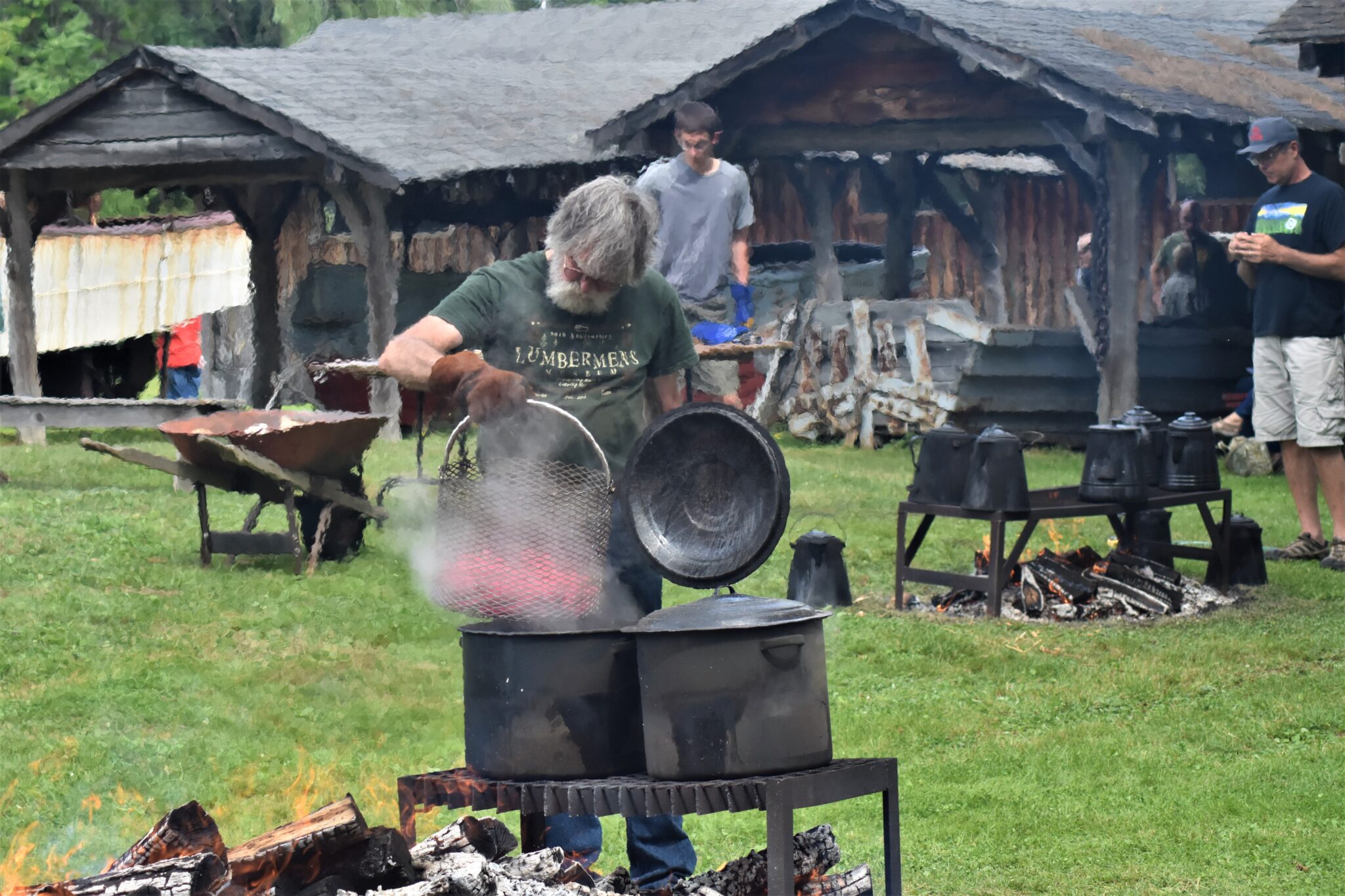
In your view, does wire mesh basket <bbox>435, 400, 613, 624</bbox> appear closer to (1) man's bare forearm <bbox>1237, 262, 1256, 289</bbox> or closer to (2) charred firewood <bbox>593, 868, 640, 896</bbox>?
(2) charred firewood <bbox>593, 868, 640, 896</bbox>

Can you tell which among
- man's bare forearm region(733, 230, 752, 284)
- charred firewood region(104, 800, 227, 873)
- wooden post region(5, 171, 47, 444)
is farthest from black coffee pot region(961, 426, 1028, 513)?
wooden post region(5, 171, 47, 444)

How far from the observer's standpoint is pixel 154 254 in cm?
2205

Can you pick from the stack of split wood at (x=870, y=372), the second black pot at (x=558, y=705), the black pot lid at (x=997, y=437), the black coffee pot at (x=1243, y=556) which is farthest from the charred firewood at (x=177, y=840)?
the stack of split wood at (x=870, y=372)

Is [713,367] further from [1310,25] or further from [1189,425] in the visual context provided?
[1310,25]

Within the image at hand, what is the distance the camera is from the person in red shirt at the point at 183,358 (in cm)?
2212

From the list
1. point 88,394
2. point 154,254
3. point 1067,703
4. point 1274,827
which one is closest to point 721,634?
point 1274,827

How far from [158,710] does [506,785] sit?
3359 mm

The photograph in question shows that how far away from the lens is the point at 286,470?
9.51 meters

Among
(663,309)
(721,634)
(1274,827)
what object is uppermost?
(663,309)

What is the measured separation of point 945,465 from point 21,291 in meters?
10.6

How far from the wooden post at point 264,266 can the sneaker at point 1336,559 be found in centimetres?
1204

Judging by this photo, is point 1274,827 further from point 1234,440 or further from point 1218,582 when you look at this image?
point 1234,440

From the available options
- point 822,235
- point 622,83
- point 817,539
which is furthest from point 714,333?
point 622,83

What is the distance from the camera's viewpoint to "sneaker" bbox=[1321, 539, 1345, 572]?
31.4 feet
